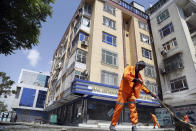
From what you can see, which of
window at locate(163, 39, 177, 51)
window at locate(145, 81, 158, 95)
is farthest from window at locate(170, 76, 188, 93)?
window at locate(163, 39, 177, 51)

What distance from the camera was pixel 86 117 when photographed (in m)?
14.6

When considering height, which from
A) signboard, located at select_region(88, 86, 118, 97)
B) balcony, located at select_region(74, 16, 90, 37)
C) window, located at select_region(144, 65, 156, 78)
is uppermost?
balcony, located at select_region(74, 16, 90, 37)

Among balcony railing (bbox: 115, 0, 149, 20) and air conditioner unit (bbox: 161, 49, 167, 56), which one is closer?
air conditioner unit (bbox: 161, 49, 167, 56)

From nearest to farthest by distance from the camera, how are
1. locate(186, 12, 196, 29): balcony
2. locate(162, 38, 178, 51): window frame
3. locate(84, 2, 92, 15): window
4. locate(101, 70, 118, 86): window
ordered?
1. locate(101, 70, 118, 86): window
2. locate(186, 12, 196, 29): balcony
3. locate(162, 38, 178, 51): window frame
4. locate(84, 2, 92, 15): window

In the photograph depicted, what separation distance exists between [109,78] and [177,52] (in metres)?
10.6

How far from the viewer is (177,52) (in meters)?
19.9

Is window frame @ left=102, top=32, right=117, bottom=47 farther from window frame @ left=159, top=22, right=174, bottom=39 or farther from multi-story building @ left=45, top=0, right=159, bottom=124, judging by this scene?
window frame @ left=159, top=22, right=174, bottom=39

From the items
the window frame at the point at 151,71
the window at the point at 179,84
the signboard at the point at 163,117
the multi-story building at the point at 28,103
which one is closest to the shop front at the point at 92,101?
the signboard at the point at 163,117

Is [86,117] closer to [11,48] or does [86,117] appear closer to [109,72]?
[109,72]

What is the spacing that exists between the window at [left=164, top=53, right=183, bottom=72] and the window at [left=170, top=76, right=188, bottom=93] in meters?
1.63

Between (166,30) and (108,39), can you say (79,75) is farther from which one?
(166,30)

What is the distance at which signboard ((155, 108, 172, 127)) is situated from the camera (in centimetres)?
1855

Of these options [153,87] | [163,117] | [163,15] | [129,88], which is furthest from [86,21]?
[129,88]

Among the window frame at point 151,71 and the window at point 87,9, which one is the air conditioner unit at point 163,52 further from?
the window at point 87,9
